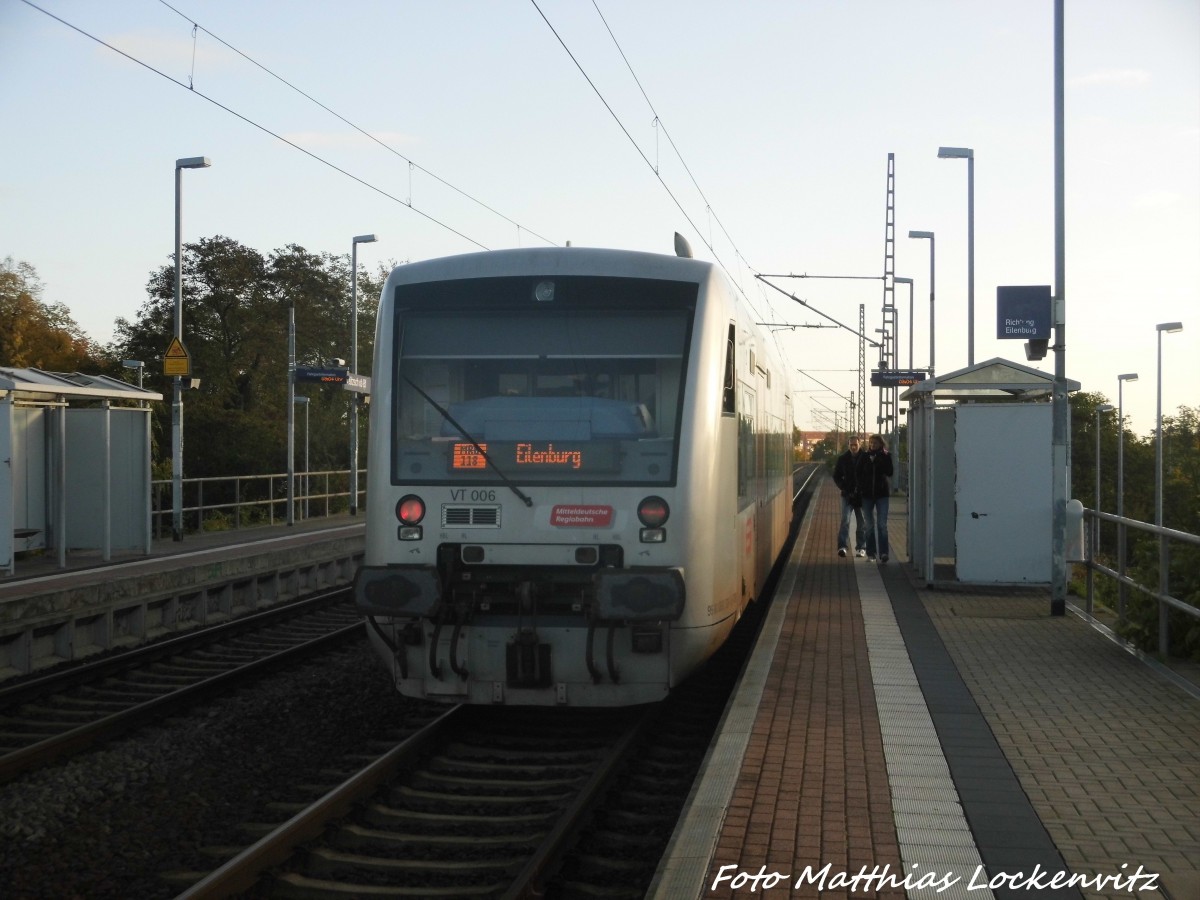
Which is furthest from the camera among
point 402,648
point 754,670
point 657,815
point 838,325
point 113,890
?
point 838,325

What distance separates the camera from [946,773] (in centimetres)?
655

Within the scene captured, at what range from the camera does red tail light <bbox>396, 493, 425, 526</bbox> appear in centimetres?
844

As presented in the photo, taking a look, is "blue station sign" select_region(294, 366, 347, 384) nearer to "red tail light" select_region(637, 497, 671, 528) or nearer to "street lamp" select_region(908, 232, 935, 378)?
"street lamp" select_region(908, 232, 935, 378)

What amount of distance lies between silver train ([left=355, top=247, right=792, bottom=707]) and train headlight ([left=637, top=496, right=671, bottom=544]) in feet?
0.03

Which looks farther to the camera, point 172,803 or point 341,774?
point 341,774

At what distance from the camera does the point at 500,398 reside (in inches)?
336

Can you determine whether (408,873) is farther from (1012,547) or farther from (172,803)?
(1012,547)

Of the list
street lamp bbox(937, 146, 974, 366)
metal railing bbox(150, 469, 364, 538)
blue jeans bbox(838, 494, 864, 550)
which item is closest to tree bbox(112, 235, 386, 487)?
metal railing bbox(150, 469, 364, 538)

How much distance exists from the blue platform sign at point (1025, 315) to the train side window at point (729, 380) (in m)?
5.01

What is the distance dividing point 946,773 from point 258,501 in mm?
21982

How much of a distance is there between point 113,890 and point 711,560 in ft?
13.2

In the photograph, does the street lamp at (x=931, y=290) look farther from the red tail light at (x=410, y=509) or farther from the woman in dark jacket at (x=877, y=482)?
the red tail light at (x=410, y=509)

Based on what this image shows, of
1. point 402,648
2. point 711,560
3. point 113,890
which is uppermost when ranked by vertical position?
point 711,560

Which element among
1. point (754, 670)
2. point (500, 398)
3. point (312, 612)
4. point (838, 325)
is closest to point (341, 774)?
point (500, 398)
